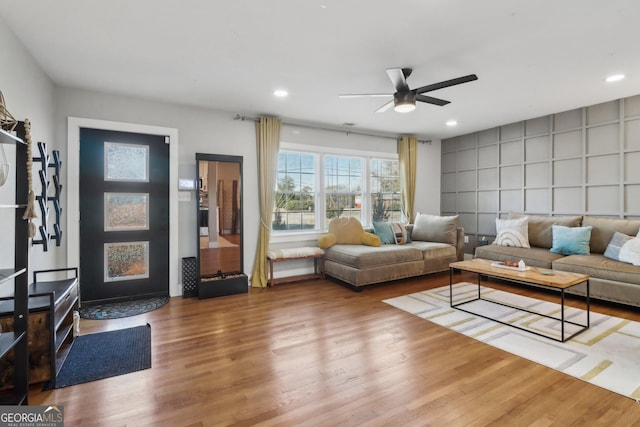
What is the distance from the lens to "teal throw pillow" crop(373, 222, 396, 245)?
5.06 m

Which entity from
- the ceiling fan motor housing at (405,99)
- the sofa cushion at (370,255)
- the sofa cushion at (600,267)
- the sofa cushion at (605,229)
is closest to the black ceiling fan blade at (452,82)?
the ceiling fan motor housing at (405,99)

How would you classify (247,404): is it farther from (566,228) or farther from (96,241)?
(566,228)

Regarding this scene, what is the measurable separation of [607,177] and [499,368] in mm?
3786

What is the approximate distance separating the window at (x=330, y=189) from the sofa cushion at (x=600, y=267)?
9.34 ft

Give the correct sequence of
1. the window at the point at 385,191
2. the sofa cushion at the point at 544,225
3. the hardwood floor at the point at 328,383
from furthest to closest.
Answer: the window at the point at 385,191
the sofa cushion at the point at 544,225
the hardwood floor at the point at 328,383

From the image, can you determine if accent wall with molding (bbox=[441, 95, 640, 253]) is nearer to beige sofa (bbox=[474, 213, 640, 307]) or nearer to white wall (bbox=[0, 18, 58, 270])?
beige sofa (bbox=[474, 213, 640, 307])

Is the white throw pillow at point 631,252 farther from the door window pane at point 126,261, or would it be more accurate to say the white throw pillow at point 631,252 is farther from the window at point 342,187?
the door window pane at point 126,261

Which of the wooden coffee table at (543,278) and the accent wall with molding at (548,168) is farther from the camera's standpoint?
the accent wall with molding at (548,168)

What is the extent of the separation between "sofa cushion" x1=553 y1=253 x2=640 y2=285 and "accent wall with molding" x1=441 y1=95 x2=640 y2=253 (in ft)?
3.33

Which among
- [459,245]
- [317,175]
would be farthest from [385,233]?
[317,175]

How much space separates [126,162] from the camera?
12.2 feet

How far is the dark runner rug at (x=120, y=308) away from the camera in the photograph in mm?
3215

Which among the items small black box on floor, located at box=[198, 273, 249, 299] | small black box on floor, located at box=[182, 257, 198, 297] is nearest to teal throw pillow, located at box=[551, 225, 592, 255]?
small black box on floor, located at box=[198, 273, 249, 299]

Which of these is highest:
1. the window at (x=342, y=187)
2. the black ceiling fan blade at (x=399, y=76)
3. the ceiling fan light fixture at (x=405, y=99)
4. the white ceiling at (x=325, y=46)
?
the white ceiling at (x=325, y=46)
